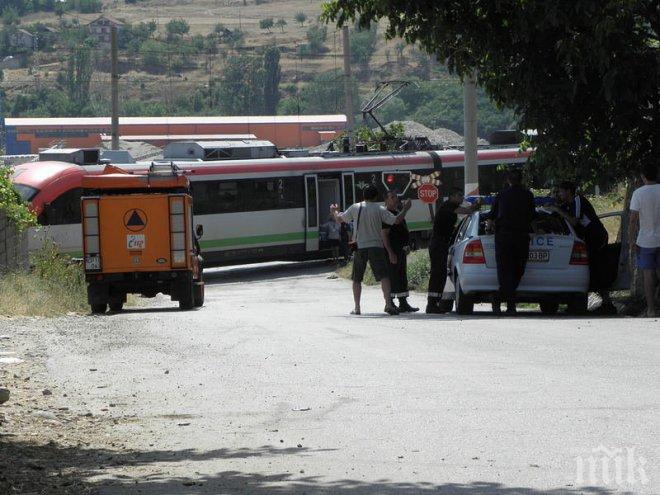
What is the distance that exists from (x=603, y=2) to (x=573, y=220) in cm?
327

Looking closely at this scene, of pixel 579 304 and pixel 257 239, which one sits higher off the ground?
pixel 579 304

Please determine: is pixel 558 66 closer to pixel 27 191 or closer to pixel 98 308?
pixel 98 308

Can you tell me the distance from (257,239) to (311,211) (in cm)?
213

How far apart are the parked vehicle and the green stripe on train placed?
19965 mm

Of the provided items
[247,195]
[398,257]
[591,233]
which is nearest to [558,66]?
[591,233]

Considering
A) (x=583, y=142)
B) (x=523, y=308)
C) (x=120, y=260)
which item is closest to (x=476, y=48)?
(x=583, y=142)

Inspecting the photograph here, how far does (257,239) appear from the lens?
39.4 meters

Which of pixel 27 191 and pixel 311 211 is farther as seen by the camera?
pixel 311 211

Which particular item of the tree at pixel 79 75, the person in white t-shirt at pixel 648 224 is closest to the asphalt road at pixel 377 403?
the person in white t-shirt at pixel 648 224

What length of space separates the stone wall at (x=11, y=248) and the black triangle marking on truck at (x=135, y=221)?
7.19 ft

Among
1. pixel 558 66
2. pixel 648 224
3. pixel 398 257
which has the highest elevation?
pixel 558 66

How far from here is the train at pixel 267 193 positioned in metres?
35.5

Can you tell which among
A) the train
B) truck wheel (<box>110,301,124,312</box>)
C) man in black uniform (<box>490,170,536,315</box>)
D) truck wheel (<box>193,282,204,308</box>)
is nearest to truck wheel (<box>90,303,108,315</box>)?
truck wheel (<box>110,301,124,312</box>)

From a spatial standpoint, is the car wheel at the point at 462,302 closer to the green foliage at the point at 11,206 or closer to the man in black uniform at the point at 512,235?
the man in black uniform at the point at 512,235
